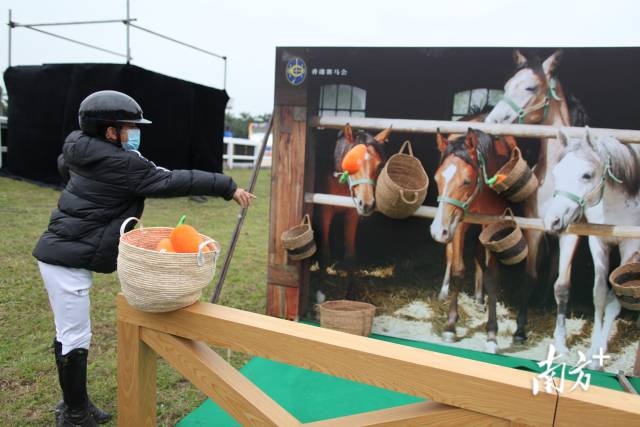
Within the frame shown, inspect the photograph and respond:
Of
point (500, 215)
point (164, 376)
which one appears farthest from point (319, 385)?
point (500, 215)

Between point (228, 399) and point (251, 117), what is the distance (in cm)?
6305

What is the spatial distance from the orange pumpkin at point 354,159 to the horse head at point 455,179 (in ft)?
2.03

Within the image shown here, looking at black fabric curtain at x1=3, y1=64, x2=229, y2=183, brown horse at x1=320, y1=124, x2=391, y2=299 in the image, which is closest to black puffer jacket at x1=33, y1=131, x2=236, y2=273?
brown horse at x1=320, y1=124, x2=391, y2=299

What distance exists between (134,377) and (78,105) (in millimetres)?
9116

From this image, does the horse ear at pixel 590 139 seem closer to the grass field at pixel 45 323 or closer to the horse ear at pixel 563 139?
the horse ear at pixel 563 139

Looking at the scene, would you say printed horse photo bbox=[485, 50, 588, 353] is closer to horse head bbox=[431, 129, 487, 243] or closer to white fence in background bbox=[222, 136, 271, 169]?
horse head bbox=[431, 129, 487, 243]

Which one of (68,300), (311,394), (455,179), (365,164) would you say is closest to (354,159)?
(365,164)

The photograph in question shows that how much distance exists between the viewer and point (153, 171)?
222 centimetres

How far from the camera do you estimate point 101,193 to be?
2.32 m

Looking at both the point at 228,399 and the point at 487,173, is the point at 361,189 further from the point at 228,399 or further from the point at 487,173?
the point at 228,399

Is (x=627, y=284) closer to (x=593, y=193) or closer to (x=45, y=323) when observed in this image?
(x=593, y=193)

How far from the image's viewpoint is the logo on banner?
4051 millimetres

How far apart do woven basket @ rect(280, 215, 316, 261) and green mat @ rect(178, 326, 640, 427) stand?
3.20 feet

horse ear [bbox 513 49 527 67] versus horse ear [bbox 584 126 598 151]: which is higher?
horse ear [bbox 513 49 527 67]
